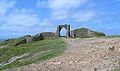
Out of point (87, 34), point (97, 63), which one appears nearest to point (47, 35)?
point (87, 34)

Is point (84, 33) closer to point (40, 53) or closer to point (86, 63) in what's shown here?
point (40, 53)

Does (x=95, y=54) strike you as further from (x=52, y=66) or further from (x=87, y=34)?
(x=87, y=34)

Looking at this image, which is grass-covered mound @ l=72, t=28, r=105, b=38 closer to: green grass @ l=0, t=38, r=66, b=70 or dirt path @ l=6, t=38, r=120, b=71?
green grass @ l=0, t=38, r=66, b=70

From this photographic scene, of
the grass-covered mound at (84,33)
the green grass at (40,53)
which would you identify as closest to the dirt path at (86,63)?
the green grass at (40,53)

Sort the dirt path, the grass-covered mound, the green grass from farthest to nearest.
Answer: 1. the grass-covered mound
2. the green grass
3. the dirt path

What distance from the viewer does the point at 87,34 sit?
6381 centimetres

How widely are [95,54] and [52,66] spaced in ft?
14.4

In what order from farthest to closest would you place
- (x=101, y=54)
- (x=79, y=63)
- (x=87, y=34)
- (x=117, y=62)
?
(x=87, y=34), (x=101, y=54), (x=79, y=63), (x=117, y=62)

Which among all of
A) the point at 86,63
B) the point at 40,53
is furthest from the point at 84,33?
the point at 86,63

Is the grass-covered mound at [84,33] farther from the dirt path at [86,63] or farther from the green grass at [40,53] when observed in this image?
the dirt path at [86,63]

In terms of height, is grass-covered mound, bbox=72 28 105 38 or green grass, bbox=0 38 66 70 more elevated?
grass-covered mound, bbox=72 28 105 38

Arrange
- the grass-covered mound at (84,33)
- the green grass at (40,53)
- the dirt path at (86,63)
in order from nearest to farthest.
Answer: the dirt path at (86,63)
the green grass at (40,53)
the grass-covered mound at (84,33)

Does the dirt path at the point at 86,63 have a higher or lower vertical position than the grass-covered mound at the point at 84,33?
lower

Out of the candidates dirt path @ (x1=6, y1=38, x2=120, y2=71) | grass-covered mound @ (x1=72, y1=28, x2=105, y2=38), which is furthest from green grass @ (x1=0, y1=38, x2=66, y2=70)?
grass-covered mound @ (x1=72, y1=28, x2=105, y2=38)
